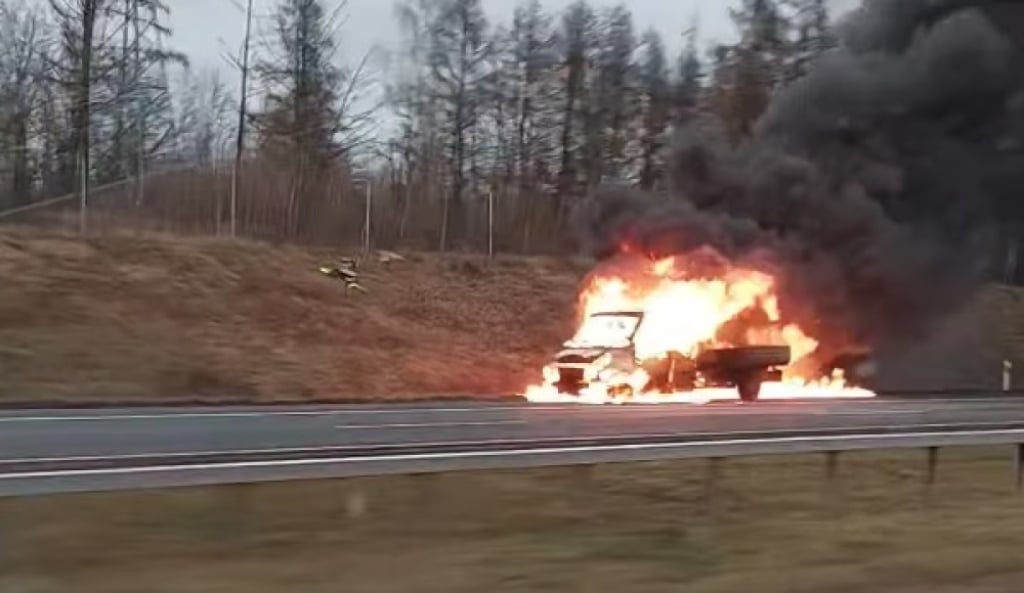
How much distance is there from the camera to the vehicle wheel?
102ft

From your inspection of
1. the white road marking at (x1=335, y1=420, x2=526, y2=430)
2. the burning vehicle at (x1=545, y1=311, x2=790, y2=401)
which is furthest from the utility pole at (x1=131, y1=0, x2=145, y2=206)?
the white road marking at (x1=335, y1=420, x2=526, y2=430)

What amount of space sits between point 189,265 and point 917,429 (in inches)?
938

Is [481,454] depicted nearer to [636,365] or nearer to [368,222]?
[636,365]

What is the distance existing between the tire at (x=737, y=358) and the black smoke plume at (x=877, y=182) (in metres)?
3.08

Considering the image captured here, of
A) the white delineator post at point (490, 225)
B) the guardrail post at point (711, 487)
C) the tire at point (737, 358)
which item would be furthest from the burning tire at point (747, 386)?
the white delineator post at point (490, 225)

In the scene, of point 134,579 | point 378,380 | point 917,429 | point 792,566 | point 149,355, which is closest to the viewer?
point 134,579

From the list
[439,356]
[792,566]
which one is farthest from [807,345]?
[792,566]

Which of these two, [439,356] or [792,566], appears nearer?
[792,566]

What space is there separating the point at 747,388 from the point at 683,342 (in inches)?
Result: 60.5

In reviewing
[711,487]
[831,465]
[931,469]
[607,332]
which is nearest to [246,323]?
[607,332]

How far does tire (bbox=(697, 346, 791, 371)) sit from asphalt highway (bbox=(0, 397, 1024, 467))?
5.79ft

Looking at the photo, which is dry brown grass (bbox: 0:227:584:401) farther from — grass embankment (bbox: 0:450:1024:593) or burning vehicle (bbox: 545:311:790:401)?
grass embankment (bbox: 0:450:1024:593)

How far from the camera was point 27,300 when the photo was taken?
31484mm

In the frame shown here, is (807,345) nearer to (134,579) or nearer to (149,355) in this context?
(149,355)
